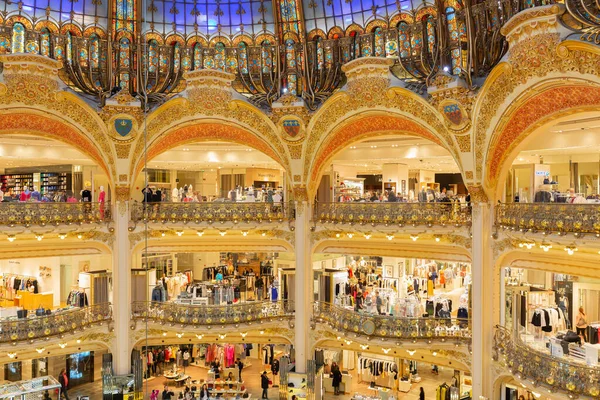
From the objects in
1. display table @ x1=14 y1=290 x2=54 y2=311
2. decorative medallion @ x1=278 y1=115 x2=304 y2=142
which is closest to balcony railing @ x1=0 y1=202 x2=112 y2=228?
display table @ x1=14 y1=290 x2=54 y2=311

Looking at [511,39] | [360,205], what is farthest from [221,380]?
[511,39]

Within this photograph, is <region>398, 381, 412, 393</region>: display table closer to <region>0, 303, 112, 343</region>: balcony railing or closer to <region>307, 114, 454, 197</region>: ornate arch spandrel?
<region>307, 114, 454, 197</region>: ornate arch spandrel

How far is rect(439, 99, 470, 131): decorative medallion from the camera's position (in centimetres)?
1645

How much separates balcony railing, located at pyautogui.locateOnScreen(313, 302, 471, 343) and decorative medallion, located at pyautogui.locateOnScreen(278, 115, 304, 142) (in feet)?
22.2

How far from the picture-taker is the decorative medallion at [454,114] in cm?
1645

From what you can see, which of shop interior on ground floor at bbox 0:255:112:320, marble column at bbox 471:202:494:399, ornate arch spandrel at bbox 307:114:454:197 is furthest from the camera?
shop interior on ground floor at bbox 0:255:112:320

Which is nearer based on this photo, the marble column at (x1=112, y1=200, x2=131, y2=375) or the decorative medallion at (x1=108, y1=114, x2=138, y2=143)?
A: the decorative medallion at (x1=108, y1=114, x2=138, y2=143)

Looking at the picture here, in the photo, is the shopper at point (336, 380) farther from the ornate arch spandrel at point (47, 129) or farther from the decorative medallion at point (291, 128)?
the ornate arch spandrel at point (47, 129)

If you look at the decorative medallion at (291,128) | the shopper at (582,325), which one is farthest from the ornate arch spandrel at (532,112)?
the decorative medallion at (291,128)

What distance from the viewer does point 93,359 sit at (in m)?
23.6

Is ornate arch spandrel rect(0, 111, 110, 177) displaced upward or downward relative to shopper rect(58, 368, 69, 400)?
upward

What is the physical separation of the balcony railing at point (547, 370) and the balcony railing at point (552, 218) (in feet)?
10.8

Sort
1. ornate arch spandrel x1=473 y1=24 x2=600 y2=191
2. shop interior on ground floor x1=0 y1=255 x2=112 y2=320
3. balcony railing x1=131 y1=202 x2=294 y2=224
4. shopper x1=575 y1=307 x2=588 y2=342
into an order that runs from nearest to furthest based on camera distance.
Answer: ornate arch spandrel x1=473 y1=24 x2=600 y2=191, shopper x1=575 y1=307 x2=588 y2=342, balcony railing x1=131 y1=202 x2=294 y2=224, shop interior on ground floor x1=0 y1=255 x2=112 y2=320

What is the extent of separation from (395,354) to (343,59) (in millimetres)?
10949
